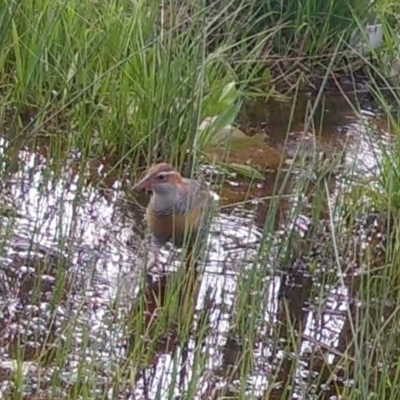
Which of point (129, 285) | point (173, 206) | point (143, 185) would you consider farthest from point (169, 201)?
point (129, 285)

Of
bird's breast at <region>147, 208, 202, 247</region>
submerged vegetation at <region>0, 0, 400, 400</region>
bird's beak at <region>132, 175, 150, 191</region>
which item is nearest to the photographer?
submerged vegetation at <region>0, 0, 400, 400</region>

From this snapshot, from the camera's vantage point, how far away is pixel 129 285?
393cm

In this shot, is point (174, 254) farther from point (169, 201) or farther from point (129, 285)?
point (129, 285)

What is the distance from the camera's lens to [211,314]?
3807mm

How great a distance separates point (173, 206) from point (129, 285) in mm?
556

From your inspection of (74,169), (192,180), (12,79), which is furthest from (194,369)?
(12,79)

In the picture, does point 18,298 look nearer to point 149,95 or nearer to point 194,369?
point 194,369

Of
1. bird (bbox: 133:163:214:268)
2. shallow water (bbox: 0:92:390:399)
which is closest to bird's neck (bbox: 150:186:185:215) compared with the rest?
bird (bbox: 133:163:214:268)

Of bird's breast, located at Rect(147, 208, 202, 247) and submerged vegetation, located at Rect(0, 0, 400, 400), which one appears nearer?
submerged vegetation, located at Rect(0, 0, 400, 400)

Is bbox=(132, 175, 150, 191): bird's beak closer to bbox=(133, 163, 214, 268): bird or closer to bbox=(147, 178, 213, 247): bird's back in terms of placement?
bbox=(133, 163, 214, 268): bird

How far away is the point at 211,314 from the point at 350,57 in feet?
11.2

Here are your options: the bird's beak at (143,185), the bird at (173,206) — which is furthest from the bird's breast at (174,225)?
the bird's beak at (143,185)

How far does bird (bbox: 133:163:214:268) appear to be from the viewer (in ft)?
14.4

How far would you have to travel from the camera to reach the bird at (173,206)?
4.40 metres
